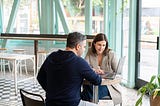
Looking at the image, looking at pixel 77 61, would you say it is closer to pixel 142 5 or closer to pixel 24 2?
pixel 142 5

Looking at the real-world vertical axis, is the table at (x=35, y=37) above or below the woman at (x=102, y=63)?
above

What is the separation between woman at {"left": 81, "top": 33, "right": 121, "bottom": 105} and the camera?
139 inches

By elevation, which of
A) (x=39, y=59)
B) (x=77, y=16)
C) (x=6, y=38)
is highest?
(x=77, y=16)

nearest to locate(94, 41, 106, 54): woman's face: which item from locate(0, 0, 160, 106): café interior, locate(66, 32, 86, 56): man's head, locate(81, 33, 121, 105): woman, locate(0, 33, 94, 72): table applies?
locate(81, 33, 121, 105): woman

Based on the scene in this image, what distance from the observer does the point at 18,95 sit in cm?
521

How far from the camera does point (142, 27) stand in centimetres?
540

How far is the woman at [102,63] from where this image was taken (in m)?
3.53

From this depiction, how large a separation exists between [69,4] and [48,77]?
204 inches

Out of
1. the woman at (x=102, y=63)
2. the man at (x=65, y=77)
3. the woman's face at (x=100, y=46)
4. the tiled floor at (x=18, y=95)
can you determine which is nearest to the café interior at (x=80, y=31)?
the tiled floor at (x=18, y=95)

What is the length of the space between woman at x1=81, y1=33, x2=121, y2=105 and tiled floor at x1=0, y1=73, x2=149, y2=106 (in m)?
1.04

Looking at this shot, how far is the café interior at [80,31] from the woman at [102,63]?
0.57 ft

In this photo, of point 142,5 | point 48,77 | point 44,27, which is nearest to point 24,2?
point 44,27

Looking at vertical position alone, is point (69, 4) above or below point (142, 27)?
above

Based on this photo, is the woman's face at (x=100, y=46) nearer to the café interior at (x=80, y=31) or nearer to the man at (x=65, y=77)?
the café interior at (x=80, y=31)
